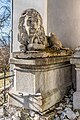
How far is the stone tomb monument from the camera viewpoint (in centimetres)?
286

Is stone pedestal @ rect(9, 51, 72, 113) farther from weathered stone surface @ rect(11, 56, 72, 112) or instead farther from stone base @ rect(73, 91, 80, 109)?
stone base @ rect(73, 91, 80, 109)

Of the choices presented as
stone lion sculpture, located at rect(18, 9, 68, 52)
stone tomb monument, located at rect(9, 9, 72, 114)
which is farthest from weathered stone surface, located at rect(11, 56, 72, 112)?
stone lion sculpture, located at rect(18, 9, 68, 52)

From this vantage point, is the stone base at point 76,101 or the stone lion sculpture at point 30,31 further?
the stone base at point 76,101

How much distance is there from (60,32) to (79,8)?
26.6 inches

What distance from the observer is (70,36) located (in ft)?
14.6

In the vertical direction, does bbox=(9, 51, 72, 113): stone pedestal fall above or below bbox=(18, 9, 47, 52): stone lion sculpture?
below

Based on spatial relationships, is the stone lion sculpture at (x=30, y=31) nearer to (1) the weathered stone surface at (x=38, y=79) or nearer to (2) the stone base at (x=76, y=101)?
(1) the weathered stone surface at (x=38, y=79)

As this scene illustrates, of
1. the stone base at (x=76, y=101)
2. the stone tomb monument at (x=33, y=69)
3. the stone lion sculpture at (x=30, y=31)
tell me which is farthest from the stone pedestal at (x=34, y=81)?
the stone base at (x=76, y=101)

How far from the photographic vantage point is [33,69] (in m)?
2.90

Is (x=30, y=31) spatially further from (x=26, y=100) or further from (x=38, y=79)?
(x=26, y=100)

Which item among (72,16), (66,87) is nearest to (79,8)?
(72,16)

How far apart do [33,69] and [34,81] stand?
176 millimetres

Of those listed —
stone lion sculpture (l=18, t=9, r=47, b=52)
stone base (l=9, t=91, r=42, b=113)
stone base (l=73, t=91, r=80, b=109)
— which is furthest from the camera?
stone base (l=73, t=91, r=80, b=109)

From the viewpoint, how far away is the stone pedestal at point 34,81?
285 centimetres
